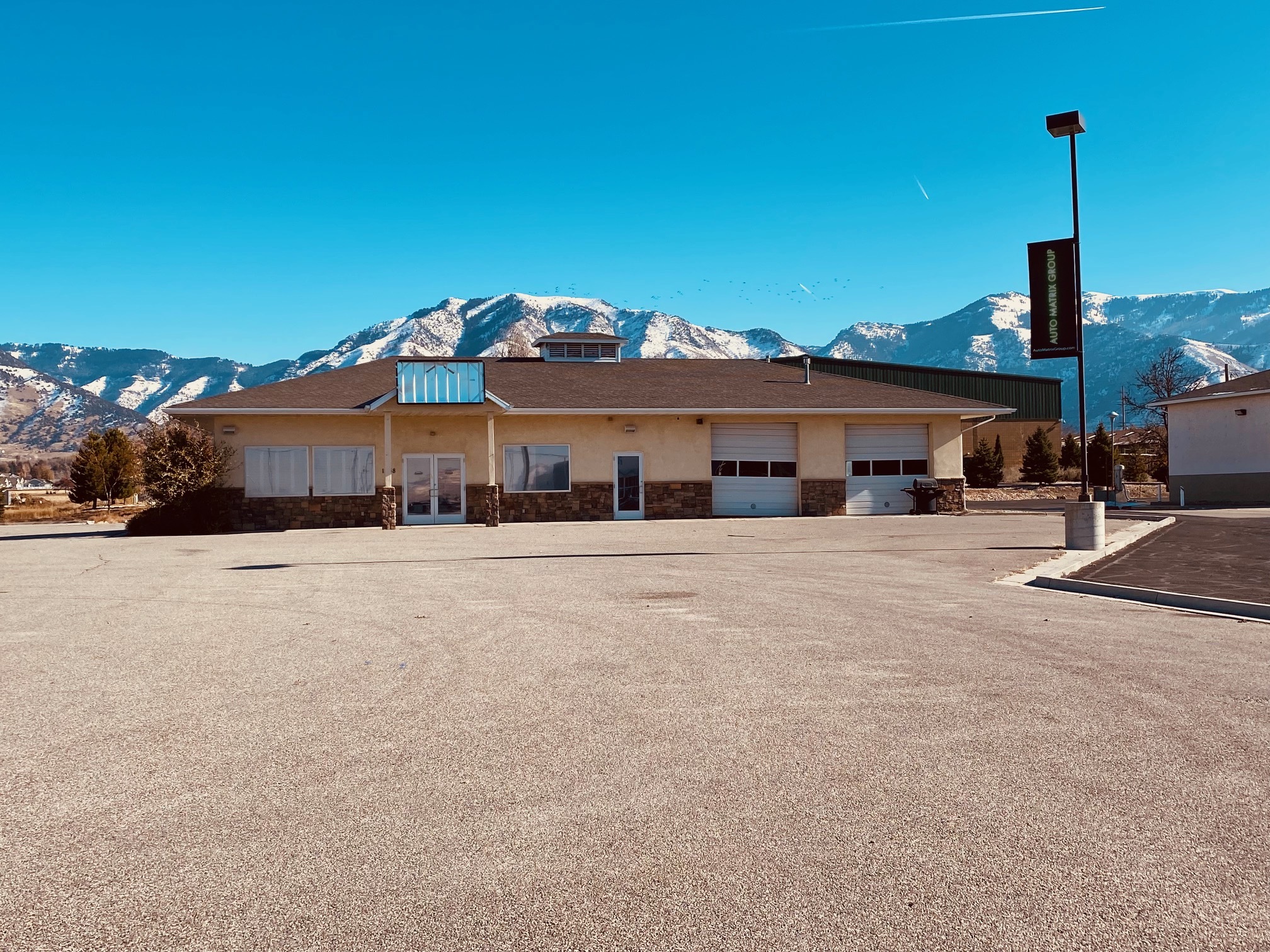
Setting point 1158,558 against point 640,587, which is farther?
point 1158,558

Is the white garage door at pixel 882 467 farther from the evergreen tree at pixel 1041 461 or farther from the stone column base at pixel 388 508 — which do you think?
the evergreen tree at pixel 1041 461

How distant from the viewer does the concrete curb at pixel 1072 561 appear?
12.5 m

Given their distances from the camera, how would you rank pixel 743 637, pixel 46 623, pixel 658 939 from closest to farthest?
1. pixel 658 939
2. pixel 743 637
3. pixel 46 623

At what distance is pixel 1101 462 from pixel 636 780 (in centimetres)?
5138

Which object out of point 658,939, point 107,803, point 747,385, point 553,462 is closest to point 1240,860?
point 658,939

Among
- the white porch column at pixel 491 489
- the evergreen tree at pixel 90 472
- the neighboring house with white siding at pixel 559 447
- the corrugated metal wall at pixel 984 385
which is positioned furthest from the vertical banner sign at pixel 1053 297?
the evergreen tree at pixel 90 472

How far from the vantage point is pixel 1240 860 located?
3.47 m

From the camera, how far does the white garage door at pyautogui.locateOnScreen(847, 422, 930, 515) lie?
2975cm

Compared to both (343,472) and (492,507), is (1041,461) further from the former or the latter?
(343,472)

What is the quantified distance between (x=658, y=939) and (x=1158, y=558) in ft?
46.5

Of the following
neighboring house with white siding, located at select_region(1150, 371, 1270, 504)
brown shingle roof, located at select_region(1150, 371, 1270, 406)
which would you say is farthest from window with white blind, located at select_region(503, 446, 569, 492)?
brown shingle roof, located at select_region(1150, 371, 1270, 406)

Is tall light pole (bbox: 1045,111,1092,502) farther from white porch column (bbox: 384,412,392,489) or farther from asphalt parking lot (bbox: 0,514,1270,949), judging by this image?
white porch column (bbox: 384,412,392,489)

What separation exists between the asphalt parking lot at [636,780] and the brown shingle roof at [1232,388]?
1131 inches

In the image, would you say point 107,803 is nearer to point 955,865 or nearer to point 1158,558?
point 955,865
